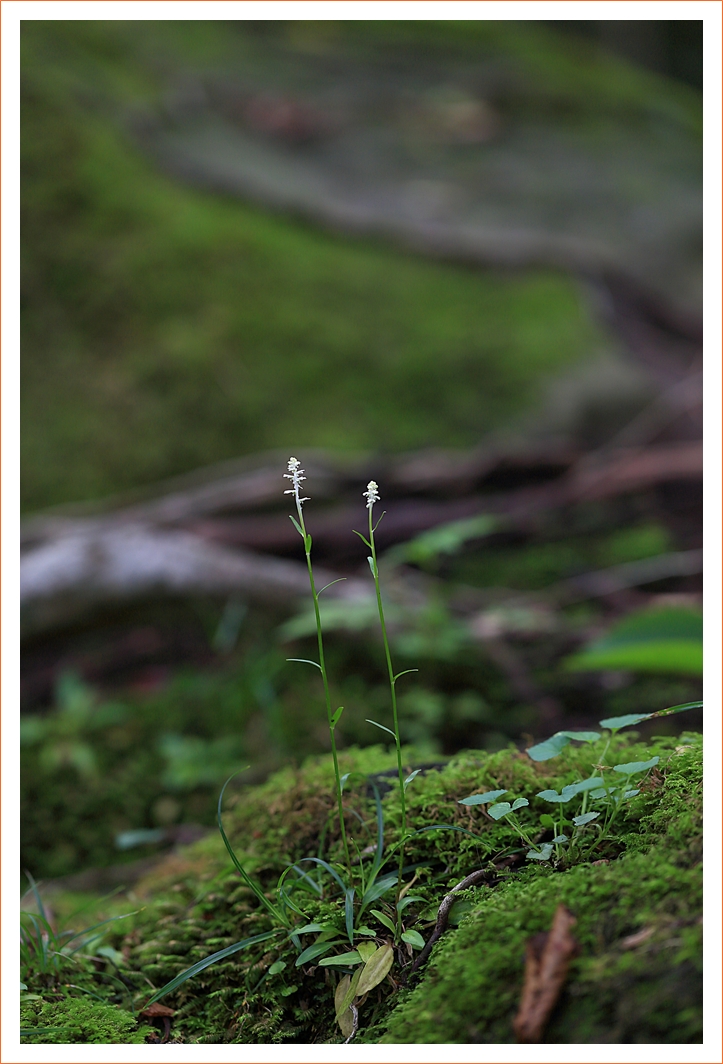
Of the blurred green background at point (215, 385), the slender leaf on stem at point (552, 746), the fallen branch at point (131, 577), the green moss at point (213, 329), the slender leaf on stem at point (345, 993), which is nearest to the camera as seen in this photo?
the slender leaf on stem at point (345, 993)

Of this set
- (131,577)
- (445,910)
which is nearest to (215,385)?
(131,577)

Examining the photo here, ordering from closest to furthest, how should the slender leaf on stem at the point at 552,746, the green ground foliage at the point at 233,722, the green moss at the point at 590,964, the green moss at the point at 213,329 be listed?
the green moss at the point at 590,964
the slender leaf on stem at the point at 552,746
the green ground foliage at the point at 233,722
the green moss at the point at 213,329

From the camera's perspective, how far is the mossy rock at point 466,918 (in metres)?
0.79

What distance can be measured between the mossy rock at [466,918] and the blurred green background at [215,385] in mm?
795

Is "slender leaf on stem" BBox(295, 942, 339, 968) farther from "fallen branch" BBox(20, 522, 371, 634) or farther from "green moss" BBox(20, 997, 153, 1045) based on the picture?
"fallen branch" BBox(20, 522, 371, 634)

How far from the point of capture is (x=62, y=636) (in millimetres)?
2721

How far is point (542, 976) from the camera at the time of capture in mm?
813

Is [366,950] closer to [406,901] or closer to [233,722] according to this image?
[406,901]

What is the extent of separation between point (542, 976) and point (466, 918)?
0.17 metres

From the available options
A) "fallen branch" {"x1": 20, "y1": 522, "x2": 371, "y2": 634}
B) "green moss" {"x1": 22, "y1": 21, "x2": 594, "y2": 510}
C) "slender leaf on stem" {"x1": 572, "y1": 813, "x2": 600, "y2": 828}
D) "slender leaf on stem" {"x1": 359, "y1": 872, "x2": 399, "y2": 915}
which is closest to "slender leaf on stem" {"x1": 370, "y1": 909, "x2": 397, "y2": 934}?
"slender leaf on stem" {"x1": 359, "y1": 872, "x2": 399, "y2": 915}

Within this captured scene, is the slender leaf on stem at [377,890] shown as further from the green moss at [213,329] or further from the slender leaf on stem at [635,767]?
the green moss at [213,329]

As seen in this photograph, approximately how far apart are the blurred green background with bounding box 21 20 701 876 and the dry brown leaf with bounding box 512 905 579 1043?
3.87ft

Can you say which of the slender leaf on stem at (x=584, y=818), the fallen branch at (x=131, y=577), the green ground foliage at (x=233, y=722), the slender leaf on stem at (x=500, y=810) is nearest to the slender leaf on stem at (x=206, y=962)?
the slender leaf on stem at (x=500, y=810)

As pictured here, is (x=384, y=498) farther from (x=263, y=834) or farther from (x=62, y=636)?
(x=263, y=834)
